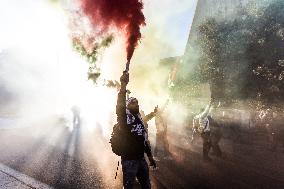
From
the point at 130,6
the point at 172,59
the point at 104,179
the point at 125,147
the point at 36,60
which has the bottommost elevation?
the point at 104,179

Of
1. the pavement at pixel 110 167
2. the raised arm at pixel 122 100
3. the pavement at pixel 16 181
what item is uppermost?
the raised arm at pixel 122 100

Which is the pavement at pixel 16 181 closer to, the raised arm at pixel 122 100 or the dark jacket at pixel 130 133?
the dark jacket at pixel 130 133

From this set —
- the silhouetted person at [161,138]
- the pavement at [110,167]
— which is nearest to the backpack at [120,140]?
the pavement at [110,167]

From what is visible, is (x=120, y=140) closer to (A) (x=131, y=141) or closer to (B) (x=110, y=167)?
(A) (x=131, y=141)

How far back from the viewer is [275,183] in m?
7.49

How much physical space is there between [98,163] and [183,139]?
558 centimetres

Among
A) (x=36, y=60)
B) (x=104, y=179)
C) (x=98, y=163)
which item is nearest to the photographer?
(x=104, y=179)

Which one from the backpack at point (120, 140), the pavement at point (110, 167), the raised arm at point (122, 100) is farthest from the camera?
the pavement at point (110, 167)

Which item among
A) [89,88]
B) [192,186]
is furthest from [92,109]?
[192,186]

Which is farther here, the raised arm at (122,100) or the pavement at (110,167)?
the pavement at (110,167)

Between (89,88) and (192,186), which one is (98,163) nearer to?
(192,186)

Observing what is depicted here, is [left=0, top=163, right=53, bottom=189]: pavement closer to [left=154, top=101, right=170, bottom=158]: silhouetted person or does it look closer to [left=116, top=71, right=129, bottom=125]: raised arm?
[left=116, top=71, right=129, bottom=125]: raised arm

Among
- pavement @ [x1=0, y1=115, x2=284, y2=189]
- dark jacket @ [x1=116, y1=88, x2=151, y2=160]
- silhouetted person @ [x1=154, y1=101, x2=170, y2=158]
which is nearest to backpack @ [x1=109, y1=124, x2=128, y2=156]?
dark jacket @ [x1=116, y1=88, x2=151, y2=160]

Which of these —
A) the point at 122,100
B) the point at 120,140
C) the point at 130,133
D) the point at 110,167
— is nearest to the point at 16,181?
the point at 110,167
